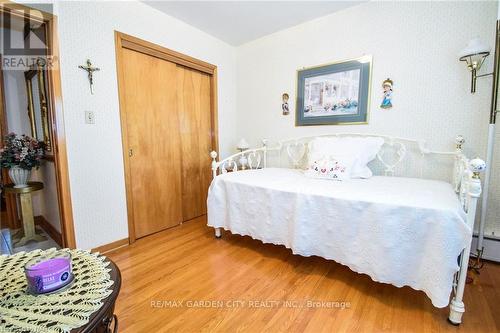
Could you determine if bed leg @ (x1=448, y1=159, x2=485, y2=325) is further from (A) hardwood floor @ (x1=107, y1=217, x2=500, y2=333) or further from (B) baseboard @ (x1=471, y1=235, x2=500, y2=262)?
(B) baseboard @ (x1=471, y1=235, x2=500, y2=262)

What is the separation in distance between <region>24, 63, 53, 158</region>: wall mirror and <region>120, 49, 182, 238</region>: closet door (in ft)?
2.18

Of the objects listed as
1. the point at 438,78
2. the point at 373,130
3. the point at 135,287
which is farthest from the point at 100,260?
the point at 438,78

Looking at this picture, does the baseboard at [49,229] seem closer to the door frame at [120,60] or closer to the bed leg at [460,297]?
the door frame at [120,60]

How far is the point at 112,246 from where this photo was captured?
2.00 m

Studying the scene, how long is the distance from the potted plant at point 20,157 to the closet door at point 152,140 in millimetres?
861

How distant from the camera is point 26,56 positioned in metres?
2.17

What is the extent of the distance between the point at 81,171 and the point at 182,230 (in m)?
1.12

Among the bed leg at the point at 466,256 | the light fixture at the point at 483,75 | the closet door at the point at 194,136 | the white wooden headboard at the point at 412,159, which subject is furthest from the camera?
the closet door at the point at 194,136

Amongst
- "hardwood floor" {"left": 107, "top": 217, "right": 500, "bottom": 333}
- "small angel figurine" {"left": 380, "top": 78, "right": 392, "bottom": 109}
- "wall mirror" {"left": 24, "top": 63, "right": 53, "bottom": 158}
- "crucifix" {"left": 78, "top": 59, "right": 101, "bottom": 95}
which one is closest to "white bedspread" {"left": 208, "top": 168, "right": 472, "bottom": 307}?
"hardwood floor" {"left": 107, "top": 217, "right": 500, "bottom": 333}

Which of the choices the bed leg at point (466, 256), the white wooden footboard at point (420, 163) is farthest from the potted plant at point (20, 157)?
the bed leg at point (466, 256)

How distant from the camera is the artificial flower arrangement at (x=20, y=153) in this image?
1.98 metres

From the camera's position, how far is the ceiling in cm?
212

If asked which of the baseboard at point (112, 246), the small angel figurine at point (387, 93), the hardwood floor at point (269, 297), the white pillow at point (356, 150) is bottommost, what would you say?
the hardwood floor at point (269, 297)

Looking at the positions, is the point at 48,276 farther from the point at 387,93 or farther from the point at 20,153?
the point at 387,93
